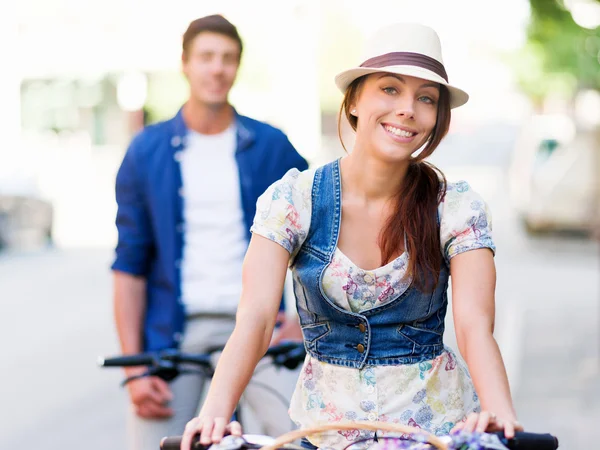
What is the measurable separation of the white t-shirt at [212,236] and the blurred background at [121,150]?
956 millimetres

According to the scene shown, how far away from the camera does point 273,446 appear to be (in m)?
2.01

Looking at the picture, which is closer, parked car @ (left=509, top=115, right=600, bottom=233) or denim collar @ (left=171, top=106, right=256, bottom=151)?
denim collar @ (left=171, top=106, right=256, bottom=151)

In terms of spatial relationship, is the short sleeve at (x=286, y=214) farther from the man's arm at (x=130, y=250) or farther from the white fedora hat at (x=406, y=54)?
the man's arm at (x=130, y=250)

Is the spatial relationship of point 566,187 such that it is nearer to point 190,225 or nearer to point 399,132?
point 190,225

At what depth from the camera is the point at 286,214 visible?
2635 mm

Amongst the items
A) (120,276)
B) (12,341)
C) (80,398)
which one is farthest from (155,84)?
(120,276)

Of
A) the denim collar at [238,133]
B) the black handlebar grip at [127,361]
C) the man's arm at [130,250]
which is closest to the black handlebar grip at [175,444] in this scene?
the black handlebar grip at [127,361]

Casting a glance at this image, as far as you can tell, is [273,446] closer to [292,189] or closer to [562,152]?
[292,189]

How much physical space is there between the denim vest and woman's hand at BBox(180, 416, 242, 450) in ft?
1.63

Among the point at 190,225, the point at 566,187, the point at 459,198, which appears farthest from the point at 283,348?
the point at 566,187

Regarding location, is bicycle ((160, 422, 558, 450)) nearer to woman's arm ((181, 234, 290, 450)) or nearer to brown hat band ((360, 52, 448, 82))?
woman's arm ((181, 234, 290, 450))

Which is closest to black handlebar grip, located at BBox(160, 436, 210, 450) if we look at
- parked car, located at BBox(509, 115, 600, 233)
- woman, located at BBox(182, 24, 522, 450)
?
woman, located at BBox(182, 24, 522, 450)

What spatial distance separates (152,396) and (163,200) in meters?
0.70

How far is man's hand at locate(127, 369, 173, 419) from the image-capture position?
12.3ft
